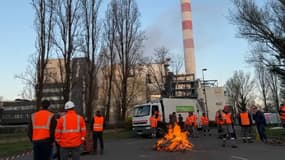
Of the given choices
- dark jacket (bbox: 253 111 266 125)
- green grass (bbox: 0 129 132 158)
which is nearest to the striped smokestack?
green grass (bbox: 0 129 132 158)

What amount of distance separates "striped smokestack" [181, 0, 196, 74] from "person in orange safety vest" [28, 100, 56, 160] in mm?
60658

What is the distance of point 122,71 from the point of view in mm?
44688

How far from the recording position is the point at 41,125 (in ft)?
27.1

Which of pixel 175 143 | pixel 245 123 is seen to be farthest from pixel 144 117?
pixel 175 143

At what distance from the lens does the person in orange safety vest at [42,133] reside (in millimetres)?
8203

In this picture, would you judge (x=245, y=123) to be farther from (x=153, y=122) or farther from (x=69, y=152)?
(x=69, y=152)

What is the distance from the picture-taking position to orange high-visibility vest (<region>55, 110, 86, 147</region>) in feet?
26.8

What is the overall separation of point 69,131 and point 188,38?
61.0 meters

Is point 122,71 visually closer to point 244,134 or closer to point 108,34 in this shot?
point 108,34

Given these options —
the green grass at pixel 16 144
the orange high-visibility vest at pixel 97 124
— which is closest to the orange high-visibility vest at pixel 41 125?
the orange high-visibility vest at pixel 97 124

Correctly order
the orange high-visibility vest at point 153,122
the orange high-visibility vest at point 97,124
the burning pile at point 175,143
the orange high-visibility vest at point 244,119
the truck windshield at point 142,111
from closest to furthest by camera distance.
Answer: the orange high-visibility vest at point 97,124 → the burning pile at point 175,143 → the orange high-visibility vest at point 244,119 → the orange high-visibility vest at point 153,122 → the truck windshield at point 142,111

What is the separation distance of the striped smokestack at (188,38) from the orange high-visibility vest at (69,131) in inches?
2386

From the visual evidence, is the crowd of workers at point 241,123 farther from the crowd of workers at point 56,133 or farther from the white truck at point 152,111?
the crowd of workers at point 56,133

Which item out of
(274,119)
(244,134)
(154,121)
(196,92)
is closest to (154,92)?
(274,119)
